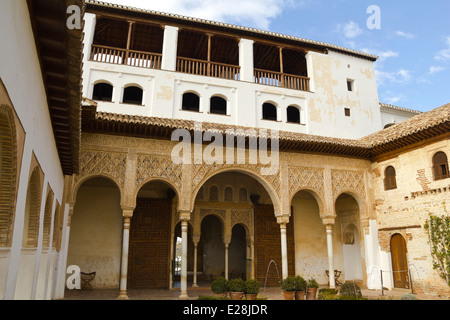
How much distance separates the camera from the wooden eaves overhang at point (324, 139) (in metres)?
11.2

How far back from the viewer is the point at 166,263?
13.8 meters

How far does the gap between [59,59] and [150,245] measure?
10.3 meters

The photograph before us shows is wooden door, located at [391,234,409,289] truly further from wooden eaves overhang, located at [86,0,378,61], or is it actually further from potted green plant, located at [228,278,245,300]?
wooden eaves overhang, located at [86,0,378,61]

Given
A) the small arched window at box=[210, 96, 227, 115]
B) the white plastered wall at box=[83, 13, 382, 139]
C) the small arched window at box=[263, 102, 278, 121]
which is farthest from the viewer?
the small arched window at box=[263, 102, 278, 121]

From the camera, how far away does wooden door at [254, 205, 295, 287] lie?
1519 centimetres

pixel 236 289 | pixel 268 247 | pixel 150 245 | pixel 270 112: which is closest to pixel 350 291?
pixel 236 289

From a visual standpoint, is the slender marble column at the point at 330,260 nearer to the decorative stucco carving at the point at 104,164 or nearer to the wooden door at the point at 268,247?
the wooden door at the point at 268,247

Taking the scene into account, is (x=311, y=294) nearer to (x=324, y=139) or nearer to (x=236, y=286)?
(x=236, y=286)

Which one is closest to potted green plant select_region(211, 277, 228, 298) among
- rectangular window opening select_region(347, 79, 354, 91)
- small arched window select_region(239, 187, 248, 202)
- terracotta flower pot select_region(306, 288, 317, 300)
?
terracotta flower pot select_region(306, 288, 317, 300)

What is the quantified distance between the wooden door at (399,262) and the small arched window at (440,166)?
8.79ft

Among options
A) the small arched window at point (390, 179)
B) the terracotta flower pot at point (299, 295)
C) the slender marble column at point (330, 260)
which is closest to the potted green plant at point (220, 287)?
the terracotta flower pot at point (299, 295)

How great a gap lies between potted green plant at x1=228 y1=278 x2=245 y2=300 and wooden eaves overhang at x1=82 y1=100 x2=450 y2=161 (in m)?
4.72
